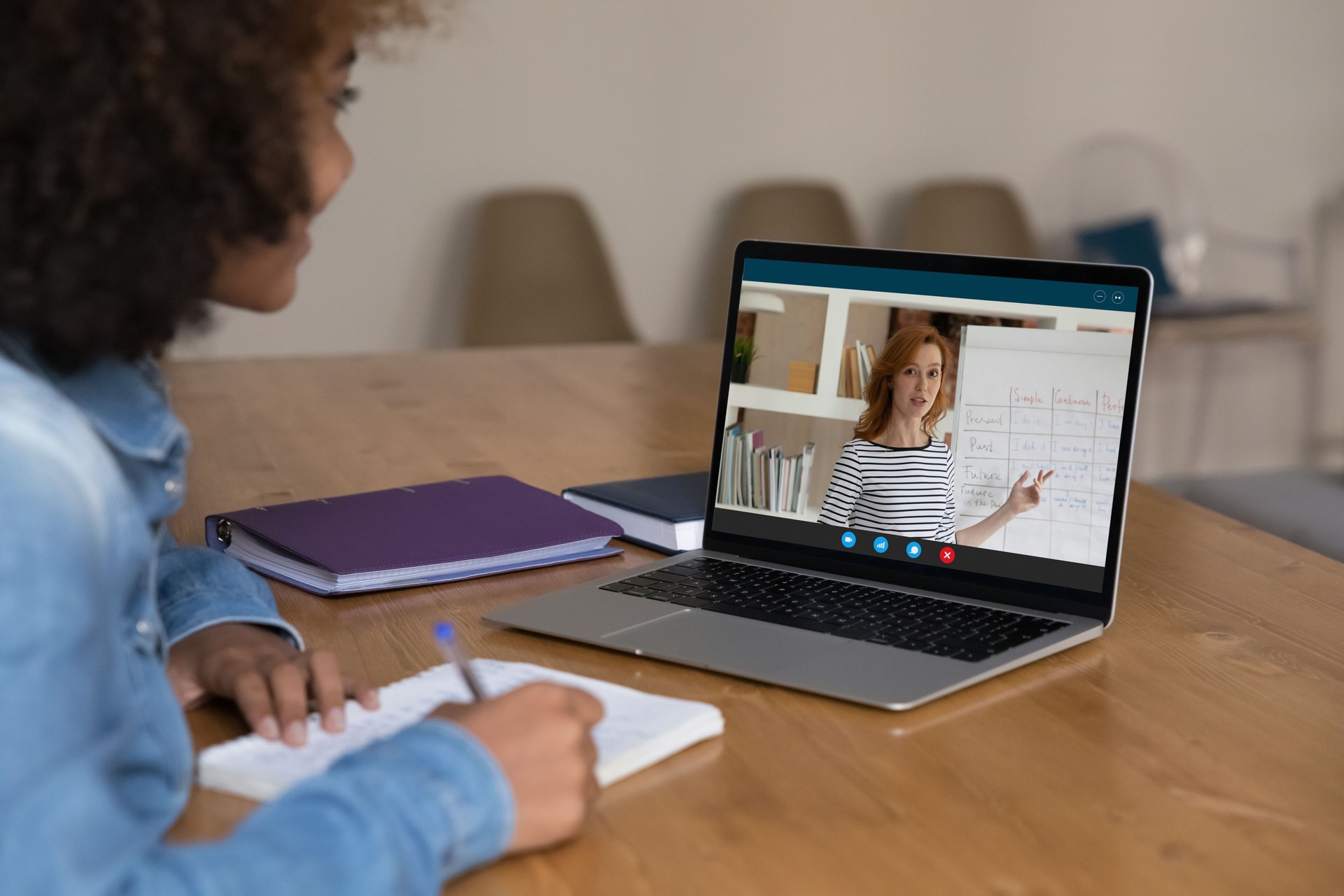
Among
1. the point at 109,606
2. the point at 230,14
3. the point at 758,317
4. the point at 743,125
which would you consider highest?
the point at 743,125

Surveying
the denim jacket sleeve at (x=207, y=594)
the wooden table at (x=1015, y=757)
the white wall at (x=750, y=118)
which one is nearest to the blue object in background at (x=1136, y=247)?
the white wall at (x=750, y=118)

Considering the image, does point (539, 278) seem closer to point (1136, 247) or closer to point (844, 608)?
point (1136, 247)

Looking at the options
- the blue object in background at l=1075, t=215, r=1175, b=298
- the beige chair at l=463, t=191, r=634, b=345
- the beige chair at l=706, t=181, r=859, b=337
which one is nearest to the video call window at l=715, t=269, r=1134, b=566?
the beige chair at l=463, t=191, r=634, b=345

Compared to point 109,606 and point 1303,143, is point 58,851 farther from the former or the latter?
point 1303,143

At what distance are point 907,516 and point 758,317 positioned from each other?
212 mm

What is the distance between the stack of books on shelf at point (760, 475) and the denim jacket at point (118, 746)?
0.45 m

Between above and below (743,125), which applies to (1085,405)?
below

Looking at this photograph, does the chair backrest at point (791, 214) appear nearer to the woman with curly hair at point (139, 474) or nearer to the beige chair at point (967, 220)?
the beige chair at point (967, 220)

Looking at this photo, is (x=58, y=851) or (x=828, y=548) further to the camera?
(x=828, y=548)

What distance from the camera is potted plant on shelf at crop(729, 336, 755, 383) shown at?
3.45 ft

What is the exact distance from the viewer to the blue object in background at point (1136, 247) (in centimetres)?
377

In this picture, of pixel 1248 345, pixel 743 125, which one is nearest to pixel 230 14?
pixel 743 125

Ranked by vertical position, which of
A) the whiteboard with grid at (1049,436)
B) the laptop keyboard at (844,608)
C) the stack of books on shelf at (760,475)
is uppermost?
the whiteboard with grid at (1049,436)

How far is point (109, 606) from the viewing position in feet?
1.79
